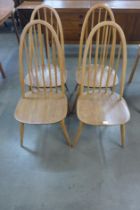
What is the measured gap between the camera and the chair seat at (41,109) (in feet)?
4.15

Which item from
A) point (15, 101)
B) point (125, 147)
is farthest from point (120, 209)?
point (15, 101)

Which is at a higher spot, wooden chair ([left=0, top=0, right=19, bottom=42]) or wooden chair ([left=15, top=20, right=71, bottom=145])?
wooden chair ([left=0, top=0, right=19, bottom=42])

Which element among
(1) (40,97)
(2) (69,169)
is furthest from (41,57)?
(2) (69,169)

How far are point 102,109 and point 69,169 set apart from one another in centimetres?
54

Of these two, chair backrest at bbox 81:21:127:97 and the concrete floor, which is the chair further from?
chair backrest at bbox 81:21:127:97

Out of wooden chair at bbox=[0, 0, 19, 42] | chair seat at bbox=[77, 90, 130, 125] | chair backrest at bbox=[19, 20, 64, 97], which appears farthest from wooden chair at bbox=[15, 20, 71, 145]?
wooden chair at bbox=[0, 0, 19, 42]

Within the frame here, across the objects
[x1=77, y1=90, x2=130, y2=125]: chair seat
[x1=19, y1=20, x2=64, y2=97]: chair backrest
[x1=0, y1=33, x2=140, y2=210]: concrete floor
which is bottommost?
[x1=0, y1=33, x2=140, y2=210]: concrete floor

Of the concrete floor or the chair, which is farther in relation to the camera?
the chair

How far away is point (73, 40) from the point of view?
2500mm

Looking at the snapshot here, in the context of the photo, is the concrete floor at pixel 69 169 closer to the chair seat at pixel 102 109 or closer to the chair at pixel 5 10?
the chair seat at pixel 102 109

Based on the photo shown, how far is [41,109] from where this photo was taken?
52.7 inches

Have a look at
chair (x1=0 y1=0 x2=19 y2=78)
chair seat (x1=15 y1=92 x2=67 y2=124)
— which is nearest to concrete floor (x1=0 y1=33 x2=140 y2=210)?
chair seat (x1=15 y1=92 x2=67 y2=124)

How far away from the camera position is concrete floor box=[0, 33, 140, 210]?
1.24 meters

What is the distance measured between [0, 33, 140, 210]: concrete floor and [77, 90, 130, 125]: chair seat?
39 centimetres
